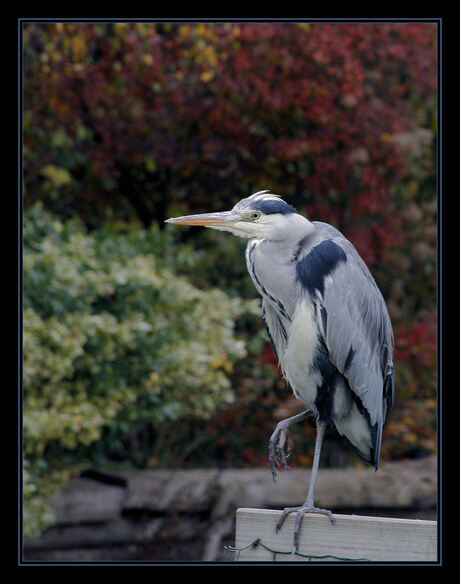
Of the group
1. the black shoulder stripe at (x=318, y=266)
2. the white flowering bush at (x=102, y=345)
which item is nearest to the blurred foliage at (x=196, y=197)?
the white flowering bush at (x=102, y=345)

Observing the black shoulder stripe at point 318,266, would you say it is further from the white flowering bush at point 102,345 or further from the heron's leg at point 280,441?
the white flowering bush at point 102,345

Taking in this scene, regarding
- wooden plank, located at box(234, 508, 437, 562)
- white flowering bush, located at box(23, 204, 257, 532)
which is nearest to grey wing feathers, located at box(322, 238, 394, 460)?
wooden plank, located at box(234, 508, 437, 562)

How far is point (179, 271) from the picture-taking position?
6.55 meters

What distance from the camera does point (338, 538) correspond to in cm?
257

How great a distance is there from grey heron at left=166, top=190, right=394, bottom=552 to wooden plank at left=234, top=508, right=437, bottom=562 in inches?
5.1

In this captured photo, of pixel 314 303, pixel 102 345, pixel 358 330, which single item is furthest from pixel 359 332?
pixel 102 345

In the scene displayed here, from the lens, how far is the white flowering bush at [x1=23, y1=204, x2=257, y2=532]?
15.8 ft

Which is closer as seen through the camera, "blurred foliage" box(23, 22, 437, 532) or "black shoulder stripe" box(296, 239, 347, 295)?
"black shoulder stripe" box(296, 239, 347, 295)

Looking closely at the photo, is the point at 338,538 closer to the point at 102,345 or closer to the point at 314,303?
the point at 314,303

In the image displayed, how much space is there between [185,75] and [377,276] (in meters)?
2.21

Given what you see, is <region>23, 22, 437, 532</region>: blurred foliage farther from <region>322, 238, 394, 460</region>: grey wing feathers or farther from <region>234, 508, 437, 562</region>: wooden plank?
<region>234, 508, 437, 562</region>: wooden plank

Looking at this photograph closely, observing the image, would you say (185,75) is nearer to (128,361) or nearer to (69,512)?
(128,361)

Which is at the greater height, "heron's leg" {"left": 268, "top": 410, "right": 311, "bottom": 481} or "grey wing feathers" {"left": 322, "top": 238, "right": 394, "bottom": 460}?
"grey wing feathers" {"left": 322, "top": 238, "right": 394, "bottom": 460}

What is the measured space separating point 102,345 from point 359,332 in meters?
2.40
